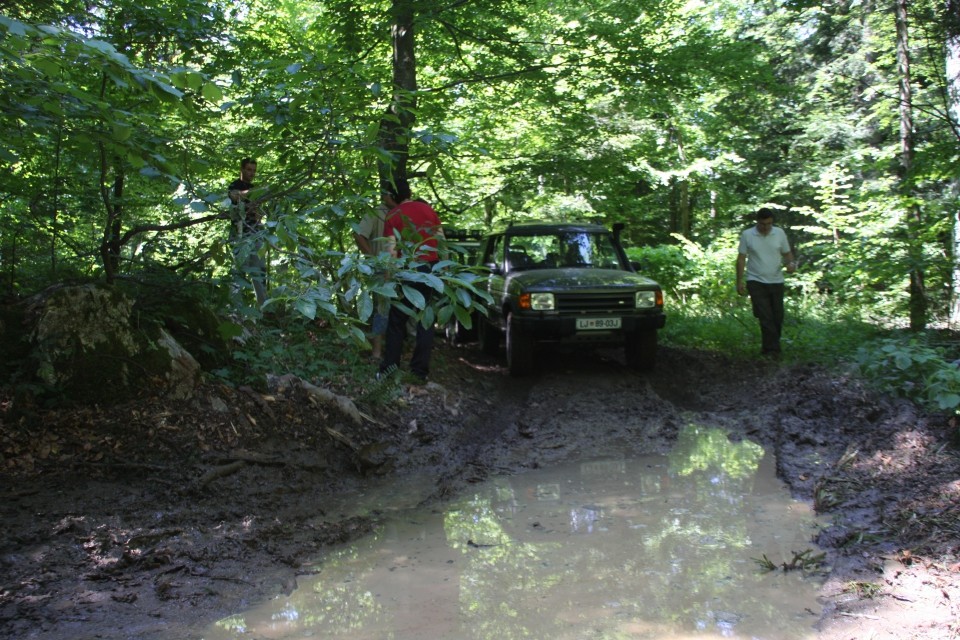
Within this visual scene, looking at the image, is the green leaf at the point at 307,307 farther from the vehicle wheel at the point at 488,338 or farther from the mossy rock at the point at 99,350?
the vehicle wheel at the point at 488,338

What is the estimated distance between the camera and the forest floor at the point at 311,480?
3.50 m

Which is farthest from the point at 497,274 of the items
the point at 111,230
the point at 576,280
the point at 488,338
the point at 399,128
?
the point at 111,230

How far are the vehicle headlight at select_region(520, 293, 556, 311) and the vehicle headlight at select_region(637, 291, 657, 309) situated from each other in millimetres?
988

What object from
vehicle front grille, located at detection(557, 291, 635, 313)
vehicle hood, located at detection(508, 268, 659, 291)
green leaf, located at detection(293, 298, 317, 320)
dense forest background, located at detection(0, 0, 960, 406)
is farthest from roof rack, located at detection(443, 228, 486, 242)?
green leaf, located at detection(293, 298, 317, 320)

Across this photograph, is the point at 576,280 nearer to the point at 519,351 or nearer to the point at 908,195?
the point at 519,351

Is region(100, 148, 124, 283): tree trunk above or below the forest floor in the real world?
above

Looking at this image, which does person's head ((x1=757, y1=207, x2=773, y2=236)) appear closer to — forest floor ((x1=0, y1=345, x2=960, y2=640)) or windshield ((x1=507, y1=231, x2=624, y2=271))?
windshield ((x1=507, y1=231, x2=624, y2=271))

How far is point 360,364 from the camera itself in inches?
293

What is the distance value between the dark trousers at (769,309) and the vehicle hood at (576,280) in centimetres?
135

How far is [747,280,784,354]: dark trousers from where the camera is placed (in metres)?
9.26

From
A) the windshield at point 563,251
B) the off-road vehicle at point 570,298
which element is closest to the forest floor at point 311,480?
the off-road vehicle at point 570,298

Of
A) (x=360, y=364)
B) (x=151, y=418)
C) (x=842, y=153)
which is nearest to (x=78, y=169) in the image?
(x=151, y=418)

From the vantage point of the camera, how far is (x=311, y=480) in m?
5.35

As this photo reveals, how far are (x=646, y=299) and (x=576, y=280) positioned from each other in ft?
2.66
